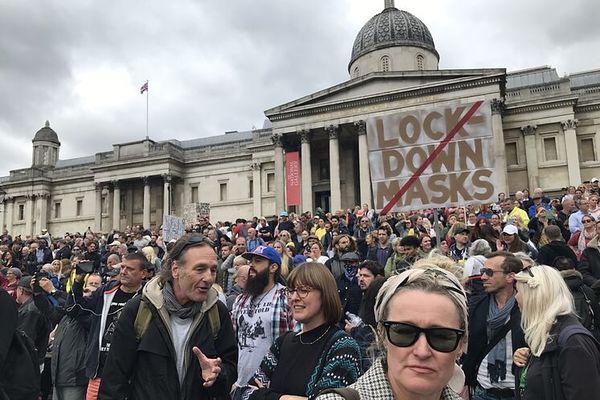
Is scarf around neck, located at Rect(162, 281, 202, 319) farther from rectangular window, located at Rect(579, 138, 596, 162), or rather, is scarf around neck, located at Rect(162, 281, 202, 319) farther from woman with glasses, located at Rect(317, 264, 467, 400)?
rectangular window, located at Rect(579, 138, 596, 162)

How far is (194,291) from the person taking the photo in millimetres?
Answer: 3295

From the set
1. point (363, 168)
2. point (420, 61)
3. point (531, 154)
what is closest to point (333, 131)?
point (363, 168)

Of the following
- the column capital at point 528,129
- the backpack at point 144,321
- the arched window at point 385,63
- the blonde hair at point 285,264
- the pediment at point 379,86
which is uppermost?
the arched window at point 385,63

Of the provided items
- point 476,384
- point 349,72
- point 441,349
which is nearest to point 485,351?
point 476,384

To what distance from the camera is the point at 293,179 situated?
3669 centimetres

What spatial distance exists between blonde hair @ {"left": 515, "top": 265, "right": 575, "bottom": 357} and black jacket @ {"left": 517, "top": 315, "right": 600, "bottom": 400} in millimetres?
46

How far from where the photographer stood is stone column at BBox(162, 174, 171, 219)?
1827 inches

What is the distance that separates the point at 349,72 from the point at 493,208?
29629 mm

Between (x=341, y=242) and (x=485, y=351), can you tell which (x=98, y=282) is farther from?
(x=485, y=351)

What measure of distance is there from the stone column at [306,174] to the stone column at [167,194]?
15.3m

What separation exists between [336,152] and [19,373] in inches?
1318

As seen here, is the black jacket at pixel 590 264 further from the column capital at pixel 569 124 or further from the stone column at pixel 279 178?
the column capital at pixel 569 124

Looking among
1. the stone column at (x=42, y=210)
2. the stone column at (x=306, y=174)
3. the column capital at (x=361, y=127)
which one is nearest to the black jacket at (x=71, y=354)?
the column capital at (x=361, y=127)

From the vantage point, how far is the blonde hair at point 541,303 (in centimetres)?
321
